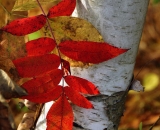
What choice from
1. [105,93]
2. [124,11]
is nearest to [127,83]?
[105,93]

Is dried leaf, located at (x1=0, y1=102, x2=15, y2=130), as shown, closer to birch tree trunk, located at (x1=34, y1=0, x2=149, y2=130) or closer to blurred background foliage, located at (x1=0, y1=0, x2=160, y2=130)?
birch tree trunk, located at (x1=34, y1=0, x2=149, y2=130)

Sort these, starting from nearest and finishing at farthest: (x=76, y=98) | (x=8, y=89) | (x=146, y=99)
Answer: (x=8, y=89) < (x=76, y=98) < (x=146, y=99)

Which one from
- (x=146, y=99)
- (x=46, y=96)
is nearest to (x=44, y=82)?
(x=46, y=96)

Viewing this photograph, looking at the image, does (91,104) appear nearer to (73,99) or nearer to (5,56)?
(73,99)

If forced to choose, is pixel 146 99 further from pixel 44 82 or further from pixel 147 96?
pixel 44 82

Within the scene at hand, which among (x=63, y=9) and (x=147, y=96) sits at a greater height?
(x=63, y=9)

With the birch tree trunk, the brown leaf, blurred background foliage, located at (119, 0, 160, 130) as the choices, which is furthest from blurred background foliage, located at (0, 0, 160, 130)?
the brown leaf

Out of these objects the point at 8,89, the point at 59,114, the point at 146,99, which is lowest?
the point at 146,99
